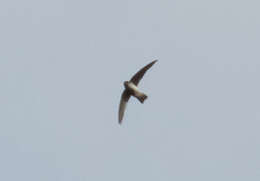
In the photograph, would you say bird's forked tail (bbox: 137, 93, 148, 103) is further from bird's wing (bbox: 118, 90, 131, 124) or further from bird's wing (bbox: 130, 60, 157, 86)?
bird's wing (bbox: 118, 90, 131, 124)

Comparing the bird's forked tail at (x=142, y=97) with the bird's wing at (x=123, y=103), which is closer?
the bird's forked tail at (x=142, y=97)

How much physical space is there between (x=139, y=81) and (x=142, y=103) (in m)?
1.61

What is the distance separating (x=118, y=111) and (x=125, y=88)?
5.68 feet

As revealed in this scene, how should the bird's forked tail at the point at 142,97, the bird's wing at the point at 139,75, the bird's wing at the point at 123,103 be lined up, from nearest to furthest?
the bird's forked tail at the point at 142,97 < the bird's wing at the point at 139,75 < the bird's wing at the point at 123,103

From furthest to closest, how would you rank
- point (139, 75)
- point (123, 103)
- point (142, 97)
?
point (123, 103) < point (139, 75) < point (142, 97)

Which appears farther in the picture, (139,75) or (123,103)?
(123,103)

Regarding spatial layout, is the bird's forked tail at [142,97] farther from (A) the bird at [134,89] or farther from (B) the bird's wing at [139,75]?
(B) the bird's wing at [139,75]

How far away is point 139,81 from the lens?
4812 cm

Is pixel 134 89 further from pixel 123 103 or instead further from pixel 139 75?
pixel 123 103

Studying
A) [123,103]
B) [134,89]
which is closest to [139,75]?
[134,89]

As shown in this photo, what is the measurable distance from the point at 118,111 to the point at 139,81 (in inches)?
92.2

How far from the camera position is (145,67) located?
48.1 meters

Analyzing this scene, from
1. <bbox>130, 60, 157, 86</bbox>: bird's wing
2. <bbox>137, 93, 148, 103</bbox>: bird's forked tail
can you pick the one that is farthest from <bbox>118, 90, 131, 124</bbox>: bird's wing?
<bbox>137, 93, 148, 103</bbox>: bird's forked tail

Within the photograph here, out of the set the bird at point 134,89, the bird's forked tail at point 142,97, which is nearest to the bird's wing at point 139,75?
the bird at point 134,89
